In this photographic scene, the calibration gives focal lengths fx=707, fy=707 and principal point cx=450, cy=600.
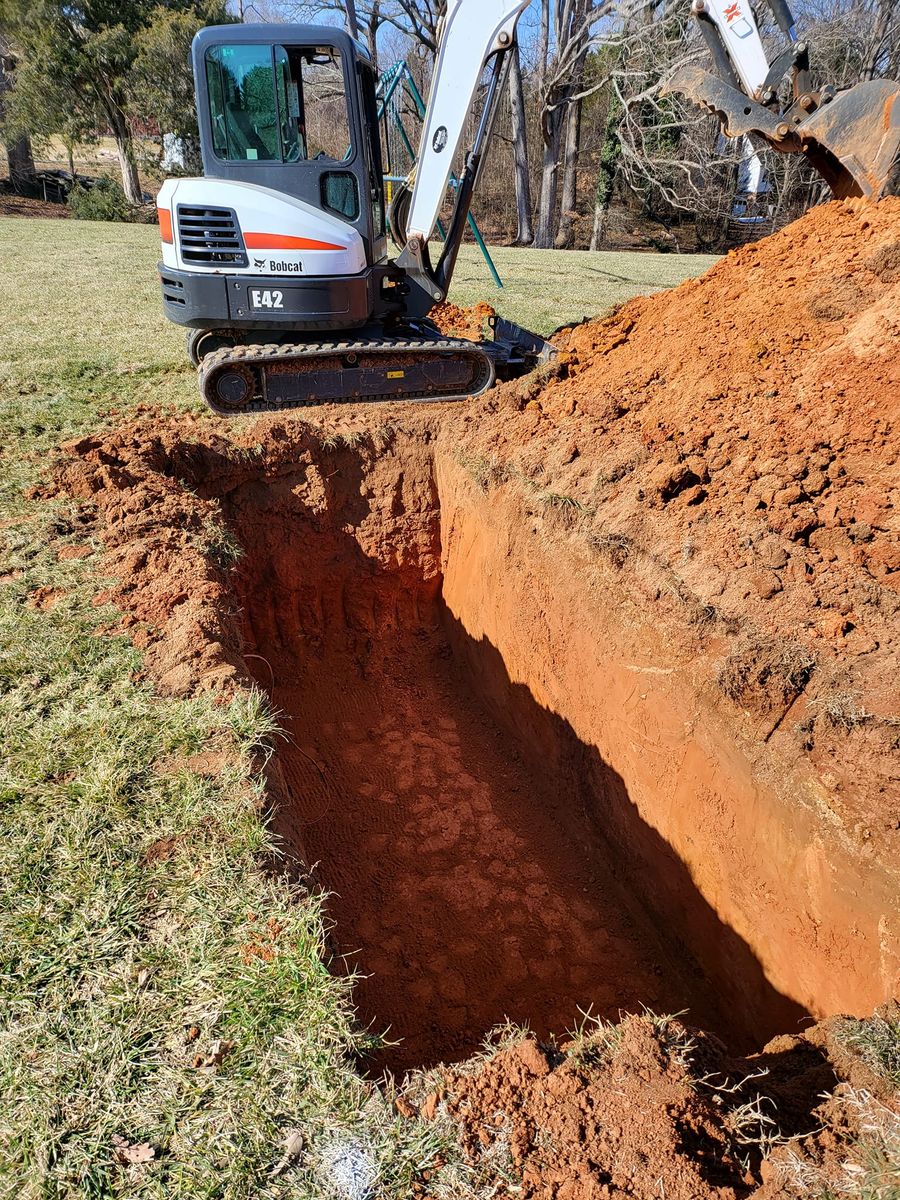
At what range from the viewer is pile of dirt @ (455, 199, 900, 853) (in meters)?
3.49

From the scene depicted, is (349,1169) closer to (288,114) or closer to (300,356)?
(300,356)

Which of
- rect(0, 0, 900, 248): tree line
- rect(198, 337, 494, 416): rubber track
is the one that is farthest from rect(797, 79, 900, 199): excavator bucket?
rect(0, 0, 900, 248): tree line

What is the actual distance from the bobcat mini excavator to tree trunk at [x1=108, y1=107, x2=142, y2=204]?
24.4 m

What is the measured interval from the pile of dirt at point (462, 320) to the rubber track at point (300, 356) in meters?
1.82

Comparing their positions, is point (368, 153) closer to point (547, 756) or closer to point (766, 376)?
point (766, 376)

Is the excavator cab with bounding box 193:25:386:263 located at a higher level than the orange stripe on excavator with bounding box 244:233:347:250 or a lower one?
higher

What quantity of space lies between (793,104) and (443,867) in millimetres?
6505

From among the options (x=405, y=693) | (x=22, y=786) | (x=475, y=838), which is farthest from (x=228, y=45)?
(x=475, y=838)

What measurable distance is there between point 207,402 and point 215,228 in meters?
1.52

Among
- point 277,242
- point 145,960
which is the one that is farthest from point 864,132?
point 145,960

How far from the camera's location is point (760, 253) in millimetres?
6441

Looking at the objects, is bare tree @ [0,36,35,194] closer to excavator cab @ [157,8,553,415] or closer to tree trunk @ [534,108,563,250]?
tree trunk @ [534,108,563,250]

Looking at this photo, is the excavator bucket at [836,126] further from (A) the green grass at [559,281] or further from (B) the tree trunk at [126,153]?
(B) the tree trunk at [126,153]

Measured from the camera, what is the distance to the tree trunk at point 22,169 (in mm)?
28141
